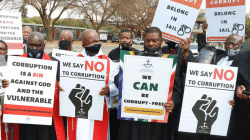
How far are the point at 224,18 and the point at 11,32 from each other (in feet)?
13.6

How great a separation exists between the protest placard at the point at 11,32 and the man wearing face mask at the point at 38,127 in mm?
1869

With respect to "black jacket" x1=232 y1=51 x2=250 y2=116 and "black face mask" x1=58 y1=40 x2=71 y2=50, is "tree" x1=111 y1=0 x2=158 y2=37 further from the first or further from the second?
"black jacket" x1=232 y1=51 x2=250 y2=116

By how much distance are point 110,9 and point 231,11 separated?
33.6 m

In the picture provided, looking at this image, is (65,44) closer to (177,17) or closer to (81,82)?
(81,82)

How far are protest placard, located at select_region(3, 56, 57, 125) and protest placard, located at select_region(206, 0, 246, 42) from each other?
3.00 m

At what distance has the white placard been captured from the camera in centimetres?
257

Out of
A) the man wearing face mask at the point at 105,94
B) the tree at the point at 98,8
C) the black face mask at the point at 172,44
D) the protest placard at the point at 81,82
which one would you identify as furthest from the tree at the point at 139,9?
the protest placard at the point at 81,82

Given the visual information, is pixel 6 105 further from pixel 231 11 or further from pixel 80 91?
pixel 231 11

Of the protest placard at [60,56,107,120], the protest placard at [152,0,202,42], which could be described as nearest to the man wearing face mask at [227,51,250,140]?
the protest placard at [152,0,202,42]

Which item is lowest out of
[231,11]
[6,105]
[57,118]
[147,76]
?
[57,118]

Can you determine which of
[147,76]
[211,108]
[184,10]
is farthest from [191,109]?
[184,10]

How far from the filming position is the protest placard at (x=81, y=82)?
2855mm

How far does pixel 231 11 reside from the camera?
418 cm

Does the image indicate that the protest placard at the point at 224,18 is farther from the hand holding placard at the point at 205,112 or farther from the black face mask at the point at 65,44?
the black face mask at the point at 65,44
